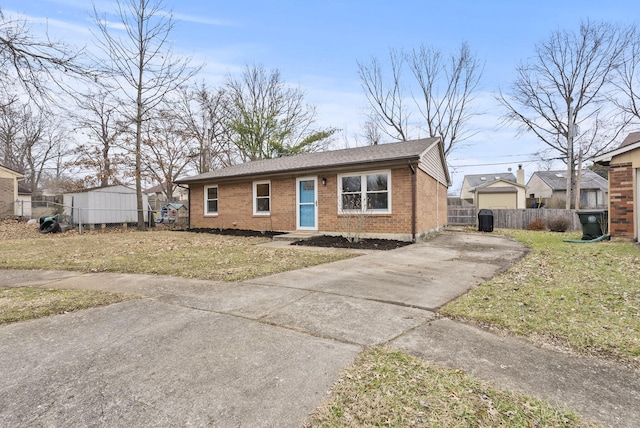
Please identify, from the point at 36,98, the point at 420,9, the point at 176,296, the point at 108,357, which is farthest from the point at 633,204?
the point at 36,98

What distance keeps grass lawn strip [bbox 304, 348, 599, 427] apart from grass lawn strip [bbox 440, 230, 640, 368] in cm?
126

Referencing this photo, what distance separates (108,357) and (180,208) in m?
22.3

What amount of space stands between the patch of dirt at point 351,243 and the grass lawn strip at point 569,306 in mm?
3557

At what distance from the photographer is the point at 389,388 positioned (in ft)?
6.61

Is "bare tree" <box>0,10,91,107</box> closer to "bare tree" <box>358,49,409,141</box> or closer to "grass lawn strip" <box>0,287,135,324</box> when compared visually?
"grass lawn strip" <box>0,287,135,324</box>

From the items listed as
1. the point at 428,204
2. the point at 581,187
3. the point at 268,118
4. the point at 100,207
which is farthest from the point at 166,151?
the point at 581,187

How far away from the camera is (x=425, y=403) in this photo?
186 cm

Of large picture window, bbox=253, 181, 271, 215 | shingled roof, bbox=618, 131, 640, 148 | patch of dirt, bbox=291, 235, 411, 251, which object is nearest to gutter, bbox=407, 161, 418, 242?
patch of dirt, bbox=291, 235, 411, 251

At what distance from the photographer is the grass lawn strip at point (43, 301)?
3.47 metres

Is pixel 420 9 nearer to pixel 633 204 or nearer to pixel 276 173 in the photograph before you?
pixel 276 173

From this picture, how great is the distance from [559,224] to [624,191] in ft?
22.1

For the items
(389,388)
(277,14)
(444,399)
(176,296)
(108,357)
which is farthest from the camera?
(277,14)

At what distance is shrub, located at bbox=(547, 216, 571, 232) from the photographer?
620 inches

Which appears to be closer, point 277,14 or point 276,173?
point 277,14
